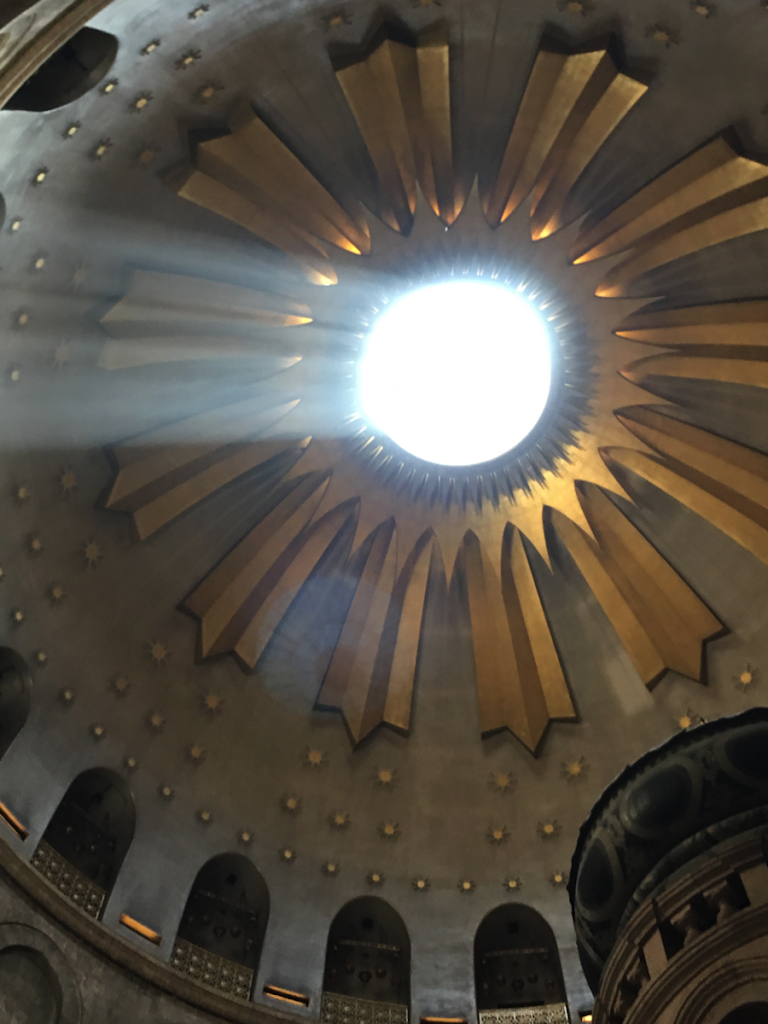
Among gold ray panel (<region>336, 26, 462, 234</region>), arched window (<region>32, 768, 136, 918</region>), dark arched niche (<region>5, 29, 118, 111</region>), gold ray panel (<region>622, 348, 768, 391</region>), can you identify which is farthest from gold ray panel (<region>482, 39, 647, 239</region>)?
arched window (<region>32, 768, 136, 918</region>)

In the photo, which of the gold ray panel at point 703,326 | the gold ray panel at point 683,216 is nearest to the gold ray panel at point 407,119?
the gold ray panel at point 683,216

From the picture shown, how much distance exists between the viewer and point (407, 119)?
44.2ft

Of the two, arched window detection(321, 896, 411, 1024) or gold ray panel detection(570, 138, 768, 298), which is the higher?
gold ray panel detection(570, 138, 768, 298)

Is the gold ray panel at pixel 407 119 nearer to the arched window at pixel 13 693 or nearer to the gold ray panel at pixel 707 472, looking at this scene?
the gold ray panel at pixel 707 472

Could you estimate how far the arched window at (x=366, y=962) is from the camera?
46.6 ft

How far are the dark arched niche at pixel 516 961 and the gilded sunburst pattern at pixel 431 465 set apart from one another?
293 cm

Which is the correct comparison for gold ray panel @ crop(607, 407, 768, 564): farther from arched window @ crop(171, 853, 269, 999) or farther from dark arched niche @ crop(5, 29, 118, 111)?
dark arched niche @ crop(5, 29, 118, 111)

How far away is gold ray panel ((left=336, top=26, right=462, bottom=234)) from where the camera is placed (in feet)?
41.6

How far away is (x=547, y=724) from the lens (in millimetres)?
16953

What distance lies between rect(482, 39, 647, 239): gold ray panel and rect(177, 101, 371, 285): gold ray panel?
240 cm

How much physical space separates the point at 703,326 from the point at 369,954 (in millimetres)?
11204

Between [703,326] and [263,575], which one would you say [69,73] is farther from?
[703,326]

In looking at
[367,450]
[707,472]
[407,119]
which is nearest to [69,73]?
[407,119]

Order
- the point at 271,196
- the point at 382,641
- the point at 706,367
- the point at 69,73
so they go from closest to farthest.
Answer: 1. the point at 69,73
2. the point at 271,196
3. the point at 706,367
4. the point at 382,641
